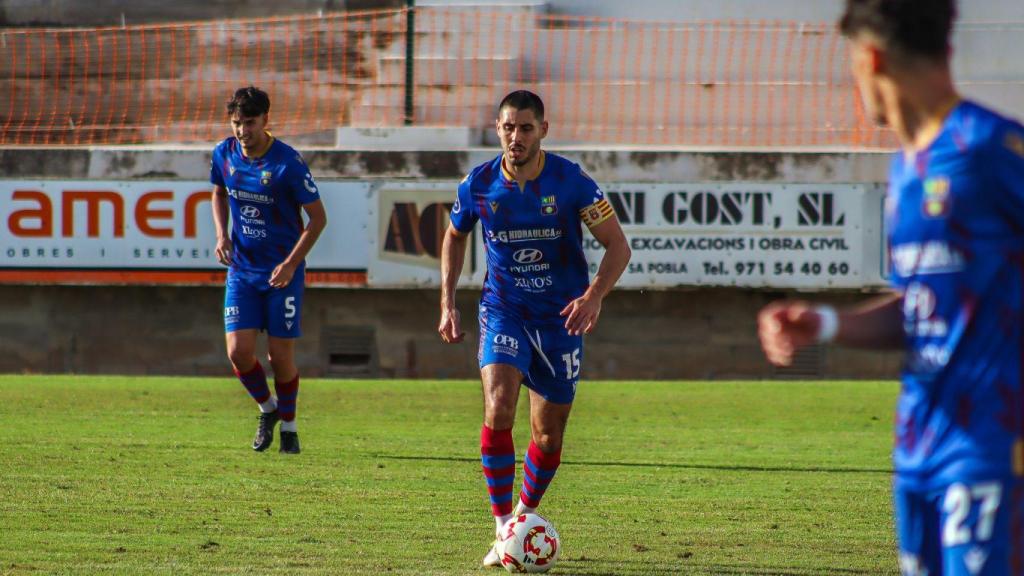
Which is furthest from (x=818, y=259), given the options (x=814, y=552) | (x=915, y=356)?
(x=915, y=356)

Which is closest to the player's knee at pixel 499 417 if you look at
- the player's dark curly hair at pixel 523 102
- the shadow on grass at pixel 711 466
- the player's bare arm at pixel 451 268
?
the player's bare arm at pixel 451 268

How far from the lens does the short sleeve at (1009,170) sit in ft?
10.1

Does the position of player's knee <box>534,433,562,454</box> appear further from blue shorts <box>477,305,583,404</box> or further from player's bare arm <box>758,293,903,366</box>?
player's bare arm <box>758,293,903,366</box>

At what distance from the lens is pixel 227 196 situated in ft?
32.7

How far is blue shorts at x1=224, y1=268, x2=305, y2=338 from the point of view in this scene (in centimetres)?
981

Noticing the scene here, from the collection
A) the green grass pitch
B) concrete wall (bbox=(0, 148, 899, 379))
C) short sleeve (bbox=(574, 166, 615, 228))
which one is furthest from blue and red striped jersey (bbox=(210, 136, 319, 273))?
concrete wall (bbox=(0, 148, 899, 379))

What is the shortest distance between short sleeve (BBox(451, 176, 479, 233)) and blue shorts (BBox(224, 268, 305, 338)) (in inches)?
125

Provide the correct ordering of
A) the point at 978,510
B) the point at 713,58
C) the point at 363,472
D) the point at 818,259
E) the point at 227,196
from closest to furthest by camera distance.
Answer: the point at 978,510 → the point at 363,472 → the point at 227,196 → the point at 818,259 → the point at 713,58

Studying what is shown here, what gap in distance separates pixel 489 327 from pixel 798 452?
4371 millimetres

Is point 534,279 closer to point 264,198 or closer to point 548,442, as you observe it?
point 548,442

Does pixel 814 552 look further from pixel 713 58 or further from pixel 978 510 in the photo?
pixel 713 58

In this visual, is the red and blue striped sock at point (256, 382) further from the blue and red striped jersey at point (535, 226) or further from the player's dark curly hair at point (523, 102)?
the player's dark curly hair at point (523, 102)

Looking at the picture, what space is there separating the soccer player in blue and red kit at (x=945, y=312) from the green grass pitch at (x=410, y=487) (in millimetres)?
2986

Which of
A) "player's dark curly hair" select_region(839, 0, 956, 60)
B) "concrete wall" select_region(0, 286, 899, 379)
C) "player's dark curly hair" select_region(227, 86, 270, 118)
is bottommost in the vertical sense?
"concrete wall" select_region(0, 286, 899, 379)
